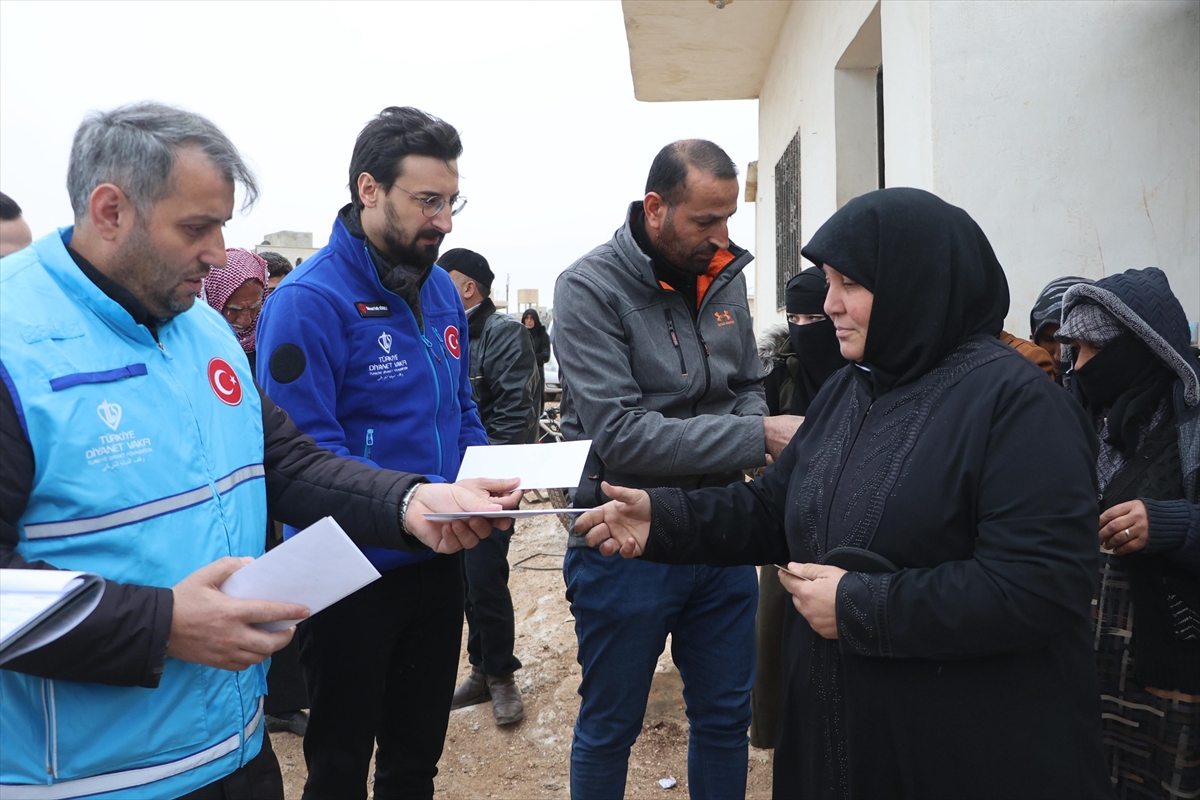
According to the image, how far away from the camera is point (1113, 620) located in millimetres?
2607

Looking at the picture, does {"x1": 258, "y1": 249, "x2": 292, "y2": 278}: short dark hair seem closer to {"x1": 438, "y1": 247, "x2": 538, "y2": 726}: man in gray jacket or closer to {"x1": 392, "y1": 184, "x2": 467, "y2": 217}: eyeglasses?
{"x1": 438, "y1": 247, "x2": 538, "y2": 726}: man in gray jacket

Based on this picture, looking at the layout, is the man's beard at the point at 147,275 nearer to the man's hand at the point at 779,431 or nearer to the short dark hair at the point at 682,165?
the short dark hair at the point at 682,165

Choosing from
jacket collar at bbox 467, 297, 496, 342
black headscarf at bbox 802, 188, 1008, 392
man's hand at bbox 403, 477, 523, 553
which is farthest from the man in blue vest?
jacket collar at bbox 467, 297, 496, 342

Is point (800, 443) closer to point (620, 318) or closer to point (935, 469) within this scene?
point (935, 469)

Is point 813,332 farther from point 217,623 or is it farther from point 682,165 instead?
point 217,623

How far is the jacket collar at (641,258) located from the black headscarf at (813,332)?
0.51m

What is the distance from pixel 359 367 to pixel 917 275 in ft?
4.97

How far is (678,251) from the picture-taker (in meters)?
2.69

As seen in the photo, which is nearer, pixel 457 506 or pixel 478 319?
pixel 457 506

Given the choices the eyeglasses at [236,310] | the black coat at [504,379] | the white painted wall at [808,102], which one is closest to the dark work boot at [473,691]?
the black coat at [504,379]

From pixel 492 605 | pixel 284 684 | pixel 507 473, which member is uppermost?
pixel 507 473

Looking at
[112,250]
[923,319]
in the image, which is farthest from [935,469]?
[112,250]

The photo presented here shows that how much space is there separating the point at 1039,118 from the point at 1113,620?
6.94 ft

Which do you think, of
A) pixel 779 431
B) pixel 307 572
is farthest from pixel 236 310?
pixel 307 572
